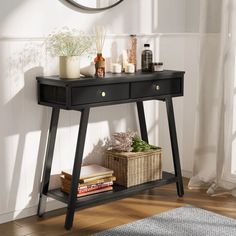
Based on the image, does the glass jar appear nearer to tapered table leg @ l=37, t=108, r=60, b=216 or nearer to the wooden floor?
tapered table leg @ l=37, t=108, r=60, b=216

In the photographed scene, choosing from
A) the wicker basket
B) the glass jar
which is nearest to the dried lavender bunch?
the wicker basket

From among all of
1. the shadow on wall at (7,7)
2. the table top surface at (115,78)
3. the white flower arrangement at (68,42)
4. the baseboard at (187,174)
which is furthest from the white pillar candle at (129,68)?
the baseboard at (187,174)

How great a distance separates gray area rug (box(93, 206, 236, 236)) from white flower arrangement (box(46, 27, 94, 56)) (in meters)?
1.10

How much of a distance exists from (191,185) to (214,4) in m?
1.34

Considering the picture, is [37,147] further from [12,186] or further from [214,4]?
[214,4]

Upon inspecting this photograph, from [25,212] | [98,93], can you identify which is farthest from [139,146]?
[25,212]

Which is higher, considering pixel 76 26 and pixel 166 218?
pixel 76 26

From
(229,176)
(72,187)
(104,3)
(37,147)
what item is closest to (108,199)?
(72,187)

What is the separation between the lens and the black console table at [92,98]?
10.1ft

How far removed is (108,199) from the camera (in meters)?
3.29

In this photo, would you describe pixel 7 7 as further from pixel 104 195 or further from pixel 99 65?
pixel 104 195

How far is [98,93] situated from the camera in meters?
3.17

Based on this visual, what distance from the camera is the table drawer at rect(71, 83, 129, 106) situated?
3064mm

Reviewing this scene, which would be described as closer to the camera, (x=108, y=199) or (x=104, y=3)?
(x=108, y=199)
